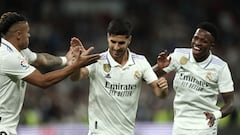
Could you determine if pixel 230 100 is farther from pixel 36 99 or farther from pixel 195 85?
pixel 36 99

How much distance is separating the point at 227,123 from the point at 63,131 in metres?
3.30

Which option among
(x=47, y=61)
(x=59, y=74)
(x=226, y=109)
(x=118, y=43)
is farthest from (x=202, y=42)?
(x=59, y=74)

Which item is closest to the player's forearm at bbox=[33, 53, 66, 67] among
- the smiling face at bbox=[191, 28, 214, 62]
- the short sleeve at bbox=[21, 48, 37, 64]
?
the short sleeve at bbox=[21, 48, 37, 64]

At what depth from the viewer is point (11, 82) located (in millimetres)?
9539

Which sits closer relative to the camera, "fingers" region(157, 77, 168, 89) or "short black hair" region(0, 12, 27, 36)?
"short black hair" region(0, 12, 27, 36)

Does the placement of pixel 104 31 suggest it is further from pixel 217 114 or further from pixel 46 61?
pixel 217 114

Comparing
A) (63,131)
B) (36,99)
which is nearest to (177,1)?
(36,99)

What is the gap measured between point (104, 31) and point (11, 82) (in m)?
11.9

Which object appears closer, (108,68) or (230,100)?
(108,68)

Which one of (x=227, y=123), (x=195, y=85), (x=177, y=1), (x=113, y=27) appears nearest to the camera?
(x=113, y=27)

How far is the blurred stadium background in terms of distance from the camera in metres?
17.9

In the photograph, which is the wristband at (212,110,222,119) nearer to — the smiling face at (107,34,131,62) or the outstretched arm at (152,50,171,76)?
the outstretched arm at (152,50,171,76)

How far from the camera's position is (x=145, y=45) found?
69.1 feet

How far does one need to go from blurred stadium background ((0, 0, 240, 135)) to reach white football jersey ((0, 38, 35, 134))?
300 inches
